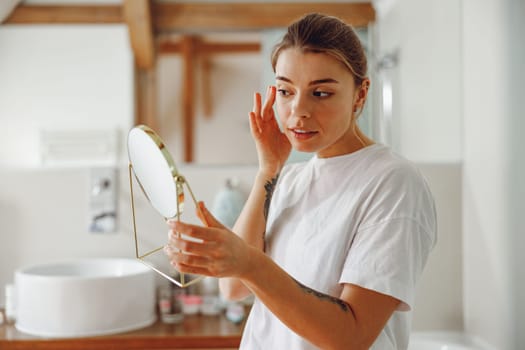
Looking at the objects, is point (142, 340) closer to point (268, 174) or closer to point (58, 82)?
point (268, 174)

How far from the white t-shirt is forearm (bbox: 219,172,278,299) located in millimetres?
19

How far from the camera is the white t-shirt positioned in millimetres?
698

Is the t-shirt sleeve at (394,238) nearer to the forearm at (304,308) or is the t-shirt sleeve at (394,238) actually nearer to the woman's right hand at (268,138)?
the forearm at (304,308)

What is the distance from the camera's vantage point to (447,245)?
1.59 m

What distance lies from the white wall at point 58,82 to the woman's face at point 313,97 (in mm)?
1668

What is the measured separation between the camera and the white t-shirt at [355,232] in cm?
70

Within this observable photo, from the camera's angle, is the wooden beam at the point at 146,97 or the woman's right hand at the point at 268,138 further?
the wooden beam at the point at 146,97

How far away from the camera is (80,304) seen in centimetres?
131

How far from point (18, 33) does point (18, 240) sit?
117cm

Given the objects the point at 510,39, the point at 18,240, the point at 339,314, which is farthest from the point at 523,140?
the point at 18,240

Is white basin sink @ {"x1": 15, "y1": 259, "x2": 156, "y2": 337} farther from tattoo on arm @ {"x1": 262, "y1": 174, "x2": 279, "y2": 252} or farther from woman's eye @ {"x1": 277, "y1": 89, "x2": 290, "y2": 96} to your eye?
woman's eye @ {"x1": 277, "y1": 89, "x2": 290, "y2": 96}

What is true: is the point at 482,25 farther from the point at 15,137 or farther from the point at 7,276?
the point at 15,137

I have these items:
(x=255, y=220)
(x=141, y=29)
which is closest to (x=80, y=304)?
(x=255, y=220)

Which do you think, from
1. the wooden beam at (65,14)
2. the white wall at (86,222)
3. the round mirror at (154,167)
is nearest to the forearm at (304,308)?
the round mirror at (154,167)
